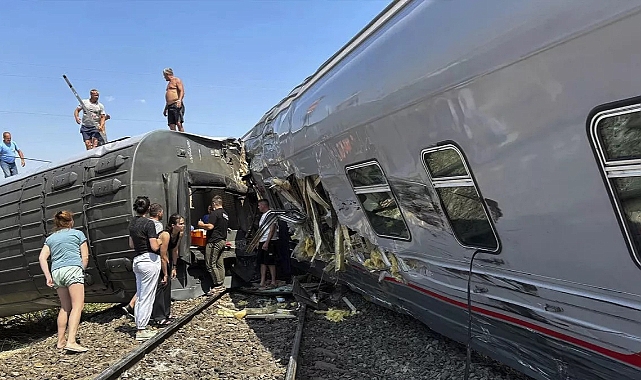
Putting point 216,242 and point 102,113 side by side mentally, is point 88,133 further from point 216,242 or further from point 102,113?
point 216,242

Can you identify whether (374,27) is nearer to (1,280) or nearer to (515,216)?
(515,216)

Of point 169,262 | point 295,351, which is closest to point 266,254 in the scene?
point 169,262

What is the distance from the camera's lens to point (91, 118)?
10844mm

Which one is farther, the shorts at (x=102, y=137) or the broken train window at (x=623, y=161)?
the shorts at (x=102, y=137)

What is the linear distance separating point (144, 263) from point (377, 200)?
3359 mm

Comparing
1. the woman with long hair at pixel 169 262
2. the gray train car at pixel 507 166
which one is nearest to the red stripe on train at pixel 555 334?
the gray train car at pixel 507 166

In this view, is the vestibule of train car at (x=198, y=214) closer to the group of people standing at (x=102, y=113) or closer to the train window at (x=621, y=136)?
the group of people standing at (x=102, y=113)

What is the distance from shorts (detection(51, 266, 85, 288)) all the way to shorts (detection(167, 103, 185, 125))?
17.4 feet

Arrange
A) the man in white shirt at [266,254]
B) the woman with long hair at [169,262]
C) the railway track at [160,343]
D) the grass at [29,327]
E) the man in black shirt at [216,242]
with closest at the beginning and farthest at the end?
the railway track at [160,343] → the woman with long hair at [169,262] → the man in black shirt at [216,242] → the man in white shirt at [266,254] → the grass at [29,327]

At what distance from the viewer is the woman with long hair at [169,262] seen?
6.69 m

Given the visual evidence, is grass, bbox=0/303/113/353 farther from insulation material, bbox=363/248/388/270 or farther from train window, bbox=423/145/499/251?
train window, bbox=423/145/499/251

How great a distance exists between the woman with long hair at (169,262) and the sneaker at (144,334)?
40 cm

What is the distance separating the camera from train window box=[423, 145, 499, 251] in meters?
3.17

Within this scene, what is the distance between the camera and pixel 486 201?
9.98 ft
